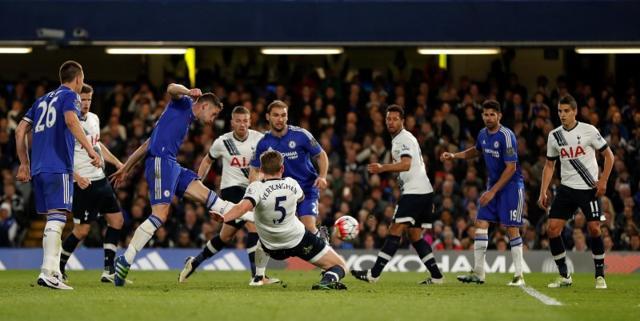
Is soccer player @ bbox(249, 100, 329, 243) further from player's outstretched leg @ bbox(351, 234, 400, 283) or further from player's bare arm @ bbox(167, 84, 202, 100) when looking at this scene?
player's bare arm @ bbox(167, 84, 202, 100)

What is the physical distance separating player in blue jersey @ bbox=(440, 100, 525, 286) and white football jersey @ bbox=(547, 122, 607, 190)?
0.69 meters

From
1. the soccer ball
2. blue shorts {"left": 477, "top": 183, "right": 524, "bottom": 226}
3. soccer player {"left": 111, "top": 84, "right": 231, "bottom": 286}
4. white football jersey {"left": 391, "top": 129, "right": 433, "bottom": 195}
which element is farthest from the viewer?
blue shorts {"left": 477, "top": 183, "right": 524, "bottom": 226}

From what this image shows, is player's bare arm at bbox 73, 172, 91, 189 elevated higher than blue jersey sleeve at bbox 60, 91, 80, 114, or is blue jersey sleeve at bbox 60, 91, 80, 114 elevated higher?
blue jersey sleeve at bbox 60, 91, 80, 114

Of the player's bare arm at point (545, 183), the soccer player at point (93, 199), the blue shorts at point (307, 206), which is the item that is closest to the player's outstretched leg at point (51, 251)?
the soccer player at point (93, 199)

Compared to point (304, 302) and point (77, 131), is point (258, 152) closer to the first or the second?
point (77, 131)

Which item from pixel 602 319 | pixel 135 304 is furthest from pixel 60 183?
pixel 602 319

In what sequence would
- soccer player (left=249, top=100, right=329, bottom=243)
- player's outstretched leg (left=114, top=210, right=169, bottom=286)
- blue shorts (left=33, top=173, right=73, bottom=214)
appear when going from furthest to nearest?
soccer player (left=249, top=100, right=329, bottom=243) → player's outstretched leg (left=114, top=210, right=169, bottom=286) → blue shorts (left=33, top=173, right=73, bottom=214)

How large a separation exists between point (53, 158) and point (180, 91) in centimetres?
160

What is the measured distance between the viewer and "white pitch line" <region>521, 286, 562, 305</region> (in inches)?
515

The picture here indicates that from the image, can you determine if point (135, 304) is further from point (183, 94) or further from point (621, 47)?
point (621, 47)

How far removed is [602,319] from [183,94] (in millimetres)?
5582

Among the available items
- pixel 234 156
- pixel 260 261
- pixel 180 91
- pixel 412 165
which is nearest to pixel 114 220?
pixel 234 156

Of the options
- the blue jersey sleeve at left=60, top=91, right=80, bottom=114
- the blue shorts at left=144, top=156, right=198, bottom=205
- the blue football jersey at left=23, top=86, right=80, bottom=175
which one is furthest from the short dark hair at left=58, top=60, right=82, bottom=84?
the blue shorts at left=144, top=156, right=198, bottom=205

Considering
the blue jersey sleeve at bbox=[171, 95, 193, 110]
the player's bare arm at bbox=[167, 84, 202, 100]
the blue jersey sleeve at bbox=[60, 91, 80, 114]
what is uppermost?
the player's bare arm at bbox=[167, 84, 202, 100]
